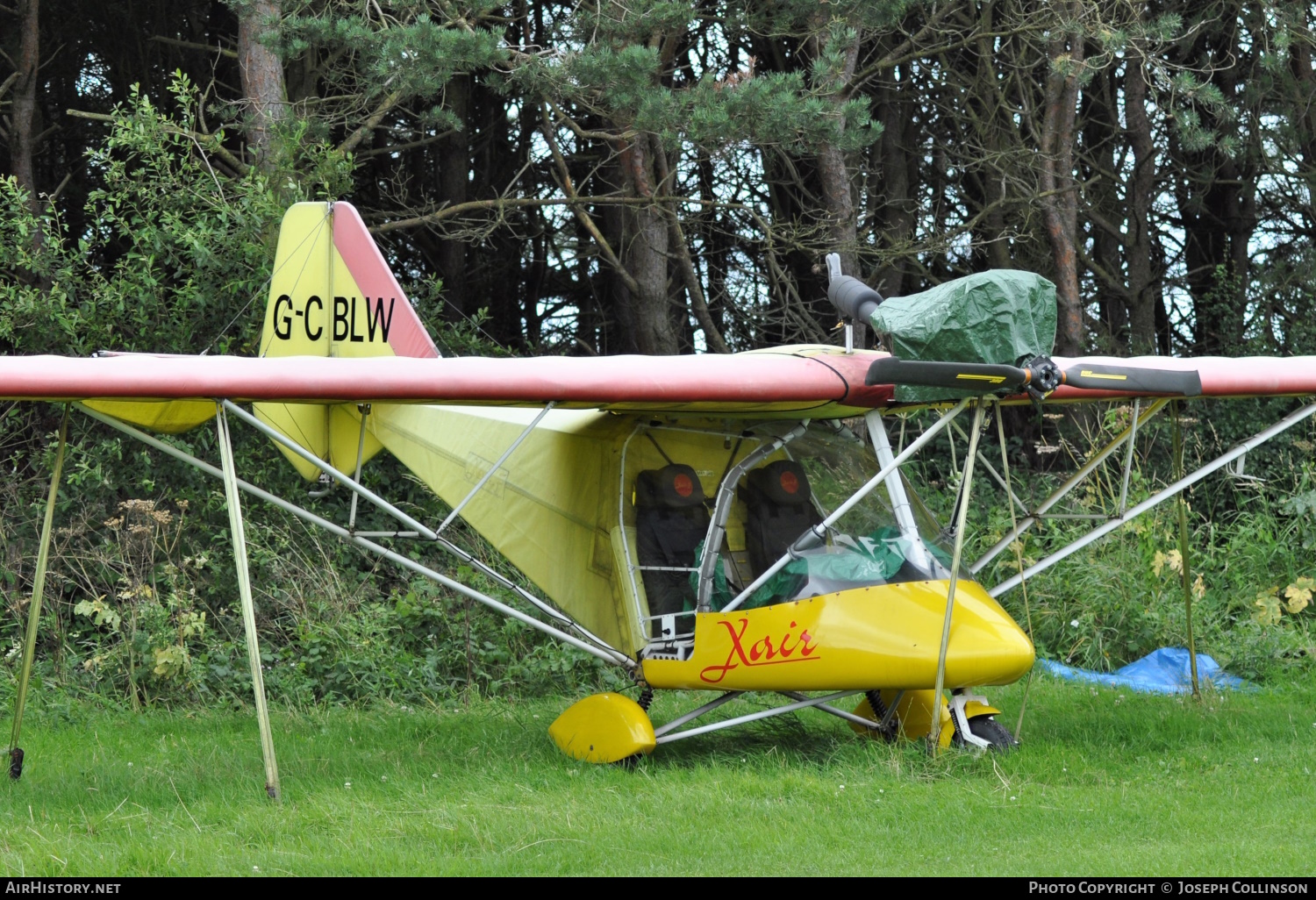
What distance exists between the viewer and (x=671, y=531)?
7352 millimetres

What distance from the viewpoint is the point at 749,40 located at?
16922 mm

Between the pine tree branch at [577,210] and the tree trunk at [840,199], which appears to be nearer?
the pine tree branch at [577,210]

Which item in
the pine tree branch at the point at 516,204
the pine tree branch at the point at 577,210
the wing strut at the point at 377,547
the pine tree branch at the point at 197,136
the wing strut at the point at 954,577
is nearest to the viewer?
the wing strut at the point at 954,577

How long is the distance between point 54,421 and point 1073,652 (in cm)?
1002

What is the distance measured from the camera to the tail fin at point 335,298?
8477mm

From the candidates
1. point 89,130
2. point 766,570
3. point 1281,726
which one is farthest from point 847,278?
point 89,130

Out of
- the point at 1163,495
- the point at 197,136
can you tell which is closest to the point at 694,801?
the point at 1163,495

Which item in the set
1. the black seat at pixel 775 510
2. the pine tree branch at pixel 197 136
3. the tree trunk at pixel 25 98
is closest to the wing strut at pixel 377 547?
the black seat at pixel 775 510

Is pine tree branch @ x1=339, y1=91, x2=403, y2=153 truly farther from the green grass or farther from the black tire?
the black tire

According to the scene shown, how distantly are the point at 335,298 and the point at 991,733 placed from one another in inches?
192

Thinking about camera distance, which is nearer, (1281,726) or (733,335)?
(1281,726)

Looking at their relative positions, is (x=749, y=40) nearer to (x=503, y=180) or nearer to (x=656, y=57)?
(x=503, y=180)

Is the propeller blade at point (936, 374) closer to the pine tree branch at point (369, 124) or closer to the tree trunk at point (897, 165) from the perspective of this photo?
the pine tree branch at point (369, 124)

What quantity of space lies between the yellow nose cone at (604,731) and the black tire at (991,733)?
1.65m
